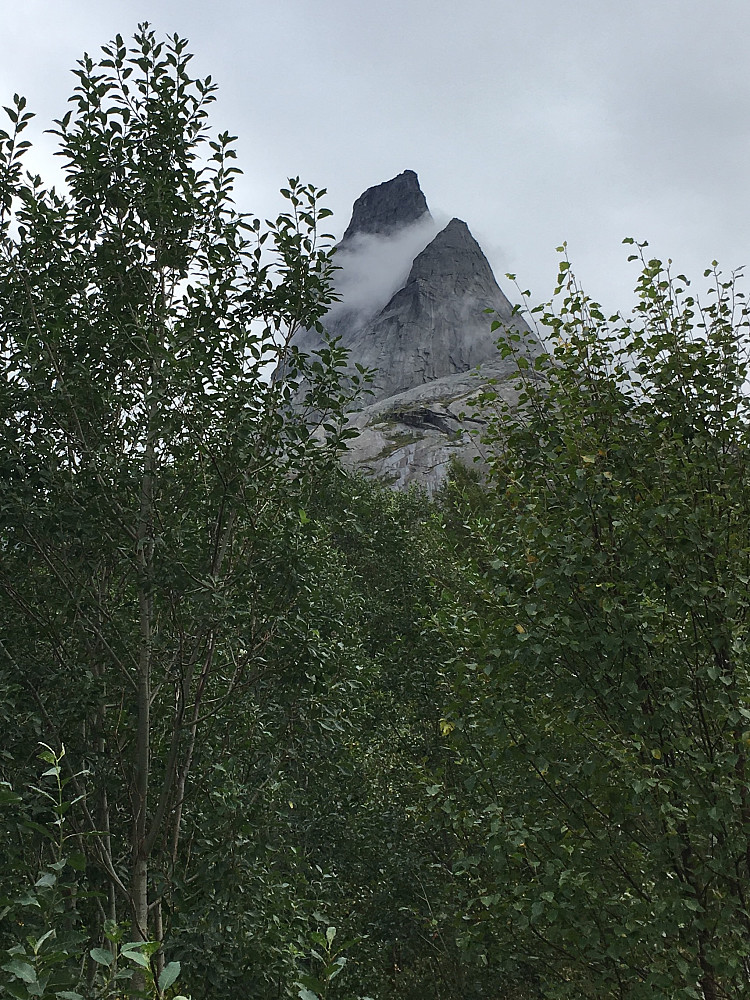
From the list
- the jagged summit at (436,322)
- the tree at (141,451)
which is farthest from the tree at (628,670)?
the jagged summit at (436,322)

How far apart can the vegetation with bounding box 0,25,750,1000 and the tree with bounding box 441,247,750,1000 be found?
0.11 ft

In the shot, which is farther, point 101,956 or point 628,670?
point 628,670

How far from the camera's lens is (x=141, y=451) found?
696cm

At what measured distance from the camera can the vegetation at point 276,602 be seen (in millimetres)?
5723

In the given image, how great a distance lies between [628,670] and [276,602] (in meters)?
3.02

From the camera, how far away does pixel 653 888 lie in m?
5.68

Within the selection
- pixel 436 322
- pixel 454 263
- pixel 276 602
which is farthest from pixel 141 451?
pixel 454 263

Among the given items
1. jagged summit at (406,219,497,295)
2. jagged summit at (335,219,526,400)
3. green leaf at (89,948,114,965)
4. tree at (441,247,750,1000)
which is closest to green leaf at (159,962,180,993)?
green leaf at (89,948,114,965)

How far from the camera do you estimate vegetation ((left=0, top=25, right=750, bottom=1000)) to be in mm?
5723

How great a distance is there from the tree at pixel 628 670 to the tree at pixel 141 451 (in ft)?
6.55

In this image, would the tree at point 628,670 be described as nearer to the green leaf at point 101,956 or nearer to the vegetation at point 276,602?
the vegetation at point 276,602

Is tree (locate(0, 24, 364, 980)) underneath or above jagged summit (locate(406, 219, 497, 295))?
underneath

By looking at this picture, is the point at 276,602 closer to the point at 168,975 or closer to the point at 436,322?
the point at 168,975

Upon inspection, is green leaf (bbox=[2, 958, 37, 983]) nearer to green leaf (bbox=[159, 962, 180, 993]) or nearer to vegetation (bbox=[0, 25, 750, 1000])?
green leaf (bbox=[159, 962, 180, 993])
